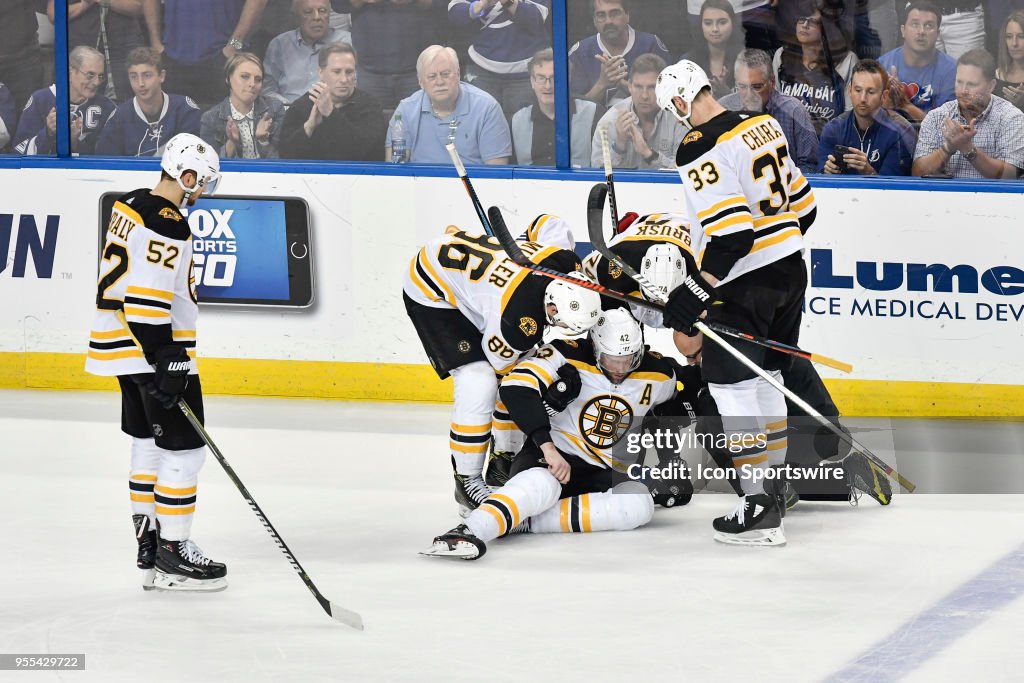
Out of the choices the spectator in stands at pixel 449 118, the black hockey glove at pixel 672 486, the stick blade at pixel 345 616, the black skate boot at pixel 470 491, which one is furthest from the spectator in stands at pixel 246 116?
the stick blade at pixel 345 616

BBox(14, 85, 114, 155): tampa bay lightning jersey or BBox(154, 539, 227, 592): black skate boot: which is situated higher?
BBox(14, 85, 114, 155): tampa bay lightning jersey

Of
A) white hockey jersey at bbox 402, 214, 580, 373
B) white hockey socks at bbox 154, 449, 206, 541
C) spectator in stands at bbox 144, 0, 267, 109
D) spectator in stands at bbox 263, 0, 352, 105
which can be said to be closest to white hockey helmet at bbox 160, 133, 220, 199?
white hockey socks at bbox 154, 449, 206, 541

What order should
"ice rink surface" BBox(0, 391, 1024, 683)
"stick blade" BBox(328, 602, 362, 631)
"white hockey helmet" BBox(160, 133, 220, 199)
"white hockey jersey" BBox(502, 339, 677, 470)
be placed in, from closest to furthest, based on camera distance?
"ice rink surface" BBox(0, 391, 1024, 683), "stick blade" BBox(328, 602, 362, 631), "white hockey helmet" BBox(160, 133, 220, 199), "white hockey jersey" BBox(502, 339, 677, 470)

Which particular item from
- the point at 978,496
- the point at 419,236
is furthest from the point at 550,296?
the point at 419,236

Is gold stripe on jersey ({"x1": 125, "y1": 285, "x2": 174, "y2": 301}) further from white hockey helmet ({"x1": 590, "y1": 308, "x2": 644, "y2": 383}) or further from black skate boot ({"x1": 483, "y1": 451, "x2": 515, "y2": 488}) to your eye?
black skate boot ({"x1": 483, "y1": 451, "x2": 515, "y2": 488})

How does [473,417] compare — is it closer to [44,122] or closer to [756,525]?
[756,525]

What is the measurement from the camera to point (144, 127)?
270 inches

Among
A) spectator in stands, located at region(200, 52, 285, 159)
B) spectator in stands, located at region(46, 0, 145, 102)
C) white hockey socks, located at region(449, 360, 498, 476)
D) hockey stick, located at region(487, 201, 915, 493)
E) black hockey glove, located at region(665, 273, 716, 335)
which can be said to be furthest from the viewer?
spectator in stands, located at region(46, 0, 145, 102)

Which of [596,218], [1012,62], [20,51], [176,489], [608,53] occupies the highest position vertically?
[20,51]

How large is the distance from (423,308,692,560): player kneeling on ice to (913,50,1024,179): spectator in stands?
1878 mm

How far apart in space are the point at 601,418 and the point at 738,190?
0.78m

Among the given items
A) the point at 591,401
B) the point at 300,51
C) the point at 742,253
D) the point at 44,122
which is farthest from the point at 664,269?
the point at 44,122

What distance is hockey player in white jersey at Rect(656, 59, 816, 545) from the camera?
4.33m

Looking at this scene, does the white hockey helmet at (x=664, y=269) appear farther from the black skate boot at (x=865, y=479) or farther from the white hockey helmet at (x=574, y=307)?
the black skate boot at (x=865, y=479)
